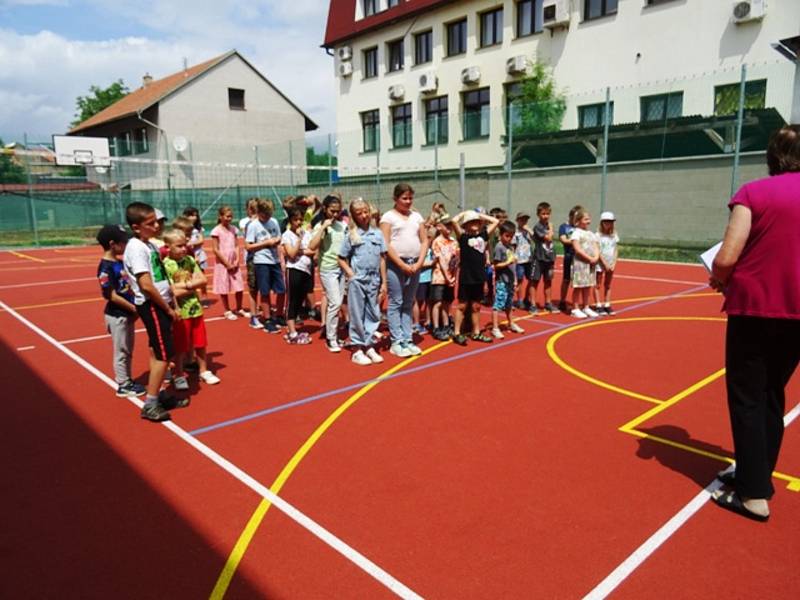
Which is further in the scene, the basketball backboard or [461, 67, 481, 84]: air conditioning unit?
the basketball backboard

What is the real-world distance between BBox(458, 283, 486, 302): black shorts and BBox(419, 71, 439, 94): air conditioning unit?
22169 mm

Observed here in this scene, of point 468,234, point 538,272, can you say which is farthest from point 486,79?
point 468,234

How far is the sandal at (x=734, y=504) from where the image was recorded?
3.37 m

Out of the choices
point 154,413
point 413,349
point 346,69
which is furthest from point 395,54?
point 154,413

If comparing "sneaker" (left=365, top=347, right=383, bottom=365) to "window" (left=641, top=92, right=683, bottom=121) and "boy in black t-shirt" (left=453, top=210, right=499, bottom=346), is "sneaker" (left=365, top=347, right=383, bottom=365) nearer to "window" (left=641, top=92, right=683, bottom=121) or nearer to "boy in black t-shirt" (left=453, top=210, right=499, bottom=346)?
"boy in black t-shirt" (left=453, top=210, right=499, bottom=346)

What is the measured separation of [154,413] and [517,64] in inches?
882

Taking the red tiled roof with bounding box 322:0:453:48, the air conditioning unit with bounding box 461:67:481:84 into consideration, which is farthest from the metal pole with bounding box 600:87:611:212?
the red tiled roof with bounding box 322:0:453:48

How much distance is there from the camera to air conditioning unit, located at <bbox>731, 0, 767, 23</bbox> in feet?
55.0

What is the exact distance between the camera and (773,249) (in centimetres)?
309

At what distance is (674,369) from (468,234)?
2873mm

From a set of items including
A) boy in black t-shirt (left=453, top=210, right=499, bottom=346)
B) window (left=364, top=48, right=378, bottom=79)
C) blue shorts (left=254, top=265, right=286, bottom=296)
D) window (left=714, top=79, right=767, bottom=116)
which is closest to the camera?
boy in black t-shirt (left=453, top=210, right=499, bottom=346)

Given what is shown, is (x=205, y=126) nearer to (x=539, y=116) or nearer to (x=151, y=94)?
(x=151, y=94)

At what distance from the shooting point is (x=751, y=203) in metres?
3.12

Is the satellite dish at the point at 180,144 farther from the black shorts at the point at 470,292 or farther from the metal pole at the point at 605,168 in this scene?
the black shorts at the point at 470,292
